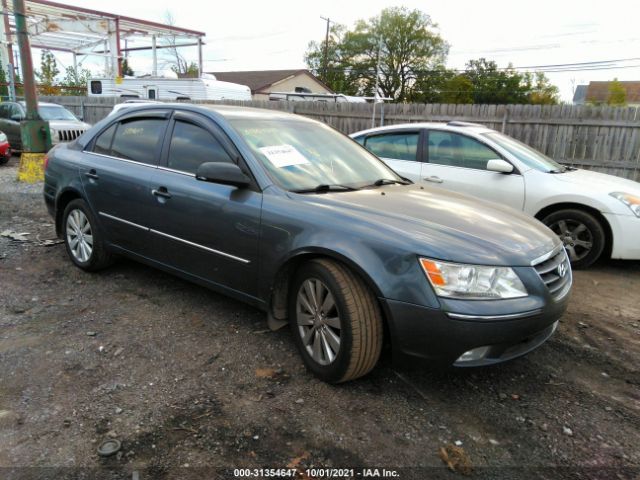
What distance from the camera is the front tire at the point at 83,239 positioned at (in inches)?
172

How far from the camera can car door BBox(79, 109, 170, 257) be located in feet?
12.6

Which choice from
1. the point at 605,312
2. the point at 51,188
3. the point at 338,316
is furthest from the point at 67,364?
the point at 605,312

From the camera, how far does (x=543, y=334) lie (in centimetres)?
277

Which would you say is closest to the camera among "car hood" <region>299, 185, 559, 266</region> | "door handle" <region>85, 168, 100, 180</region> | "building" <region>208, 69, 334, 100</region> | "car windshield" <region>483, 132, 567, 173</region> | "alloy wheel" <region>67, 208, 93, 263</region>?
"car hood" <region>299, 185, 559, 266</region>

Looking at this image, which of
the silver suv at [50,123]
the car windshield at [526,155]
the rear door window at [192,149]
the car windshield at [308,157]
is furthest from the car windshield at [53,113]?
the car windshield at [526,155]

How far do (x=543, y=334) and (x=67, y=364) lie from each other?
2.97 metres

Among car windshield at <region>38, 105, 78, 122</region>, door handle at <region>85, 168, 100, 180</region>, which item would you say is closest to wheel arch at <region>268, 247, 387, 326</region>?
door handle at <region>85, 168, 100, 180</region>

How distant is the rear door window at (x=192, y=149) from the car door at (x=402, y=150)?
2.93 metres

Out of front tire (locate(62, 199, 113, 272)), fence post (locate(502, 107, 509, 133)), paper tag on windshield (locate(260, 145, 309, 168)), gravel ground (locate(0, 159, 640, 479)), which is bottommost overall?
gravel ground (locate(0, 159, 640, 479))

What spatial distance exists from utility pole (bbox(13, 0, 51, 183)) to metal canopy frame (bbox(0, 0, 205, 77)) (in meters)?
13.6

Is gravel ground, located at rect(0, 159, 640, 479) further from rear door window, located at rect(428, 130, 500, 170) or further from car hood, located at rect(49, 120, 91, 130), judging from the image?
car hood, located at rect(49, 120, 91, 130)

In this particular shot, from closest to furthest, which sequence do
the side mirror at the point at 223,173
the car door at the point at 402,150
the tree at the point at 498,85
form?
the side mirror at the point at 223,173
the car door at the point at 402,150
the tree at the point at 498,85

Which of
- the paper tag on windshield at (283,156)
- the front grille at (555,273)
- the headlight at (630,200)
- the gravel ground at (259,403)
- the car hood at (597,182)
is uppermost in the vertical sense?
the paper tag on windshield at (283,156)

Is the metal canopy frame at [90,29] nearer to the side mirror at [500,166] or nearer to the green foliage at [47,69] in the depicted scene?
the green foliage at [47,69]
